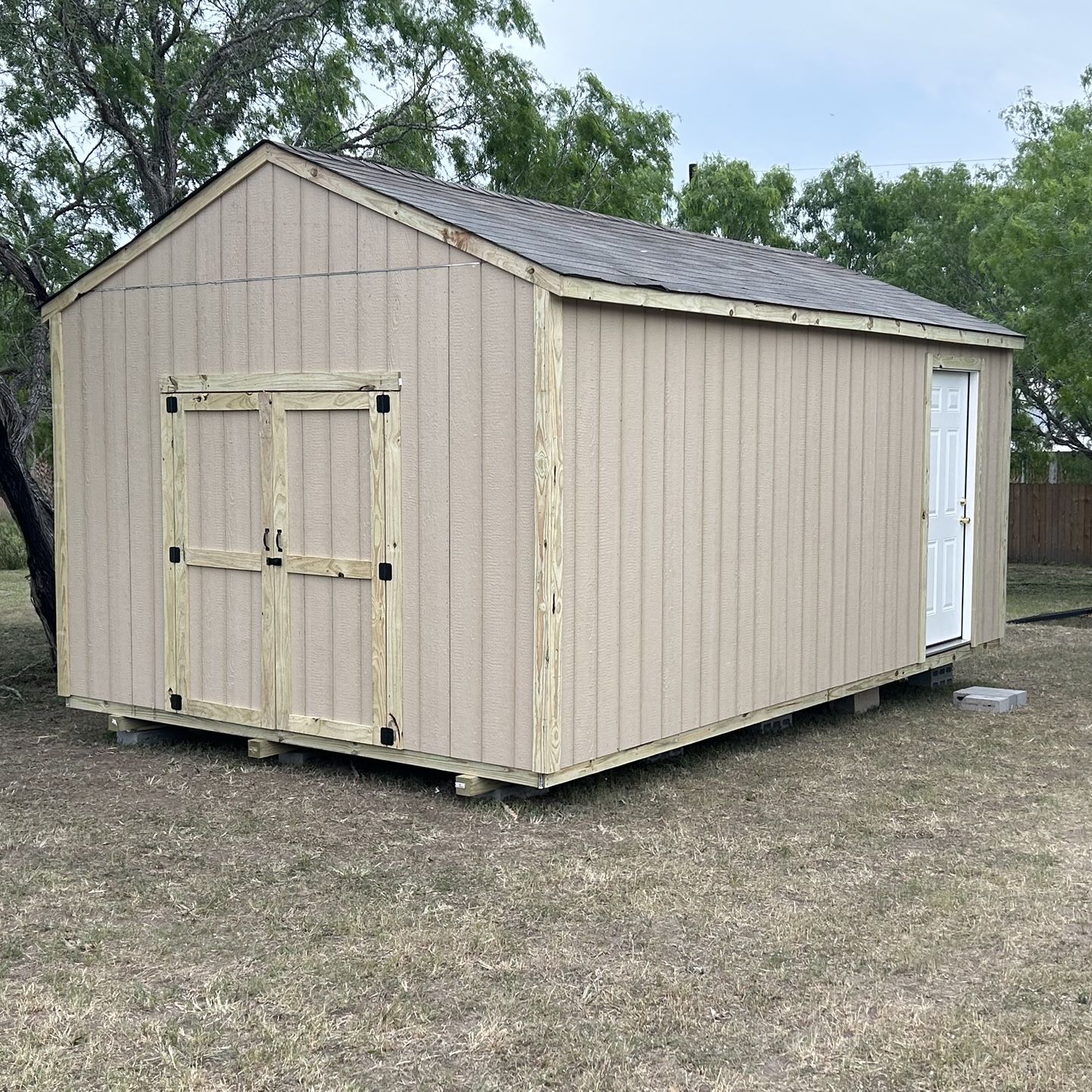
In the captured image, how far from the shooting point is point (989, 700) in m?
9.06

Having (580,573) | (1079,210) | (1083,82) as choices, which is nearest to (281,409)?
(580,573)

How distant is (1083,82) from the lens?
18.7m

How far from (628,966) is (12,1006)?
186 cm

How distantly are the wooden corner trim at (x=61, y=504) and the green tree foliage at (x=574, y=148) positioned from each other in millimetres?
6658

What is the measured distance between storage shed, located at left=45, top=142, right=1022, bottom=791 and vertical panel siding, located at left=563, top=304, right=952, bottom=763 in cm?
2

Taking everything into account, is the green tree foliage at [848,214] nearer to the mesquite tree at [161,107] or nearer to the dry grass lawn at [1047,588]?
the dry grass lawn at [1047,588]

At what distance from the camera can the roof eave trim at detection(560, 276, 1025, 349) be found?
20.3ft

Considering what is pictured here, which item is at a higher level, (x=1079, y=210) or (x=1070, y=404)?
(x=1079, y=210)

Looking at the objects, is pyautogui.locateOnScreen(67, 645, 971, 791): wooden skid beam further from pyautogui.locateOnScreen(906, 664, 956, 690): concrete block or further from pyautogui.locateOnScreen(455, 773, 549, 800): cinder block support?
pyautogui.locateOnScreen(906, 664, 956, 690): concrete block

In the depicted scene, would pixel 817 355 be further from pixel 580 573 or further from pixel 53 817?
pixel 53 817

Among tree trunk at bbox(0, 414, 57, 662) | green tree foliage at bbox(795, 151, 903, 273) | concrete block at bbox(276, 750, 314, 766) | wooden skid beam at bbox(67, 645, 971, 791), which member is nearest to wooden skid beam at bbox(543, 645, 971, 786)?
wooden skid beam at bbox(67, 645, 971, 791)

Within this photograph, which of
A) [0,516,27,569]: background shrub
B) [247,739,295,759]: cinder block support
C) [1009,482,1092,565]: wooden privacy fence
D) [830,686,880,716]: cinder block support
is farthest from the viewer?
[1009,482,1092,565]: wooden privacy fence

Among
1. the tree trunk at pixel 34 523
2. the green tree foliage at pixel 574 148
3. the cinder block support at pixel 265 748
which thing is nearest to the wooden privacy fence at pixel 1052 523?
the green tree foliage at pixel 574 148

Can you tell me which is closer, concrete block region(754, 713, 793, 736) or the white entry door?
concrete block region(754, 713, 793, 736)
